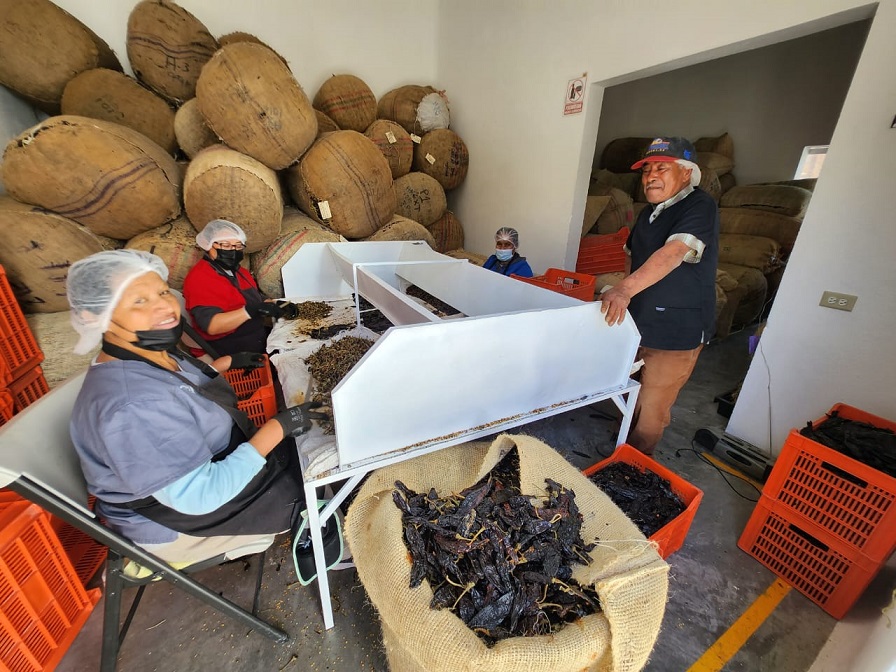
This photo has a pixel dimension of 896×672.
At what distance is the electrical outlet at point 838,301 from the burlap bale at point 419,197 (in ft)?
11.3

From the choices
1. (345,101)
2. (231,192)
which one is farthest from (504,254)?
(345,101)

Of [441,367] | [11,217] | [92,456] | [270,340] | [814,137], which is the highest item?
[814,137]

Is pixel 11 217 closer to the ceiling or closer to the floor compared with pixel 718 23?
closer to the floor

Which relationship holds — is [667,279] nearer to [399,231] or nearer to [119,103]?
[399,231]

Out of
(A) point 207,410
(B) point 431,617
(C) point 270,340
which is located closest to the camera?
(B) point 431,617

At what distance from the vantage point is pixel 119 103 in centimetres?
285

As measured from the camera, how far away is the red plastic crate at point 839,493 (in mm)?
1321

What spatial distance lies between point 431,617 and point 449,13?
19.0ft

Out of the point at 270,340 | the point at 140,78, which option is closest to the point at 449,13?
the point at 140,78

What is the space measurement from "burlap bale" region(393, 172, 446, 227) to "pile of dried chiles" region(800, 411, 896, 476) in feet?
12.2

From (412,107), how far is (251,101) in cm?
231

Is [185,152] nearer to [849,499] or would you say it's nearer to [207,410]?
[207,410]

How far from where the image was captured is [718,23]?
7.00ft

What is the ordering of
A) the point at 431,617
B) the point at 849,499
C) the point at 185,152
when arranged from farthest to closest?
the point at 185,152 < the point at 849,499 < the point at 431,617
